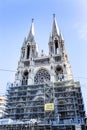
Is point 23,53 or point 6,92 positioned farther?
point 23,53

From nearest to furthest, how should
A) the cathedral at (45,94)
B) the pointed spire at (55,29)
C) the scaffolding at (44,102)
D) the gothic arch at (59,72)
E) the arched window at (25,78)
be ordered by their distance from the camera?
1. the cathedral at (45,94)
2. the scaffolding at (44,102)
3. the gothic arch at (59,72)
4. the arched window at (25,78)
5. the pointed spire at (55,29)

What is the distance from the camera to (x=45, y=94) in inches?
1220

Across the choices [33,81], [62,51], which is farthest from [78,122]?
[62,51]

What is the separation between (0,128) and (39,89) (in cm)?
944

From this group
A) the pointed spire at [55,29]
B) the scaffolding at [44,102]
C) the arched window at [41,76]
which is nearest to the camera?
the scaffolding at [44,102]

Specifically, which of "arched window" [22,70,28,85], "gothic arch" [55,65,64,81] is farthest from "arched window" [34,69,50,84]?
"arched window" [22,70,28,85]

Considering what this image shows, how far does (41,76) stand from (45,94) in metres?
5.15

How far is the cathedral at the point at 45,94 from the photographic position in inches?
997

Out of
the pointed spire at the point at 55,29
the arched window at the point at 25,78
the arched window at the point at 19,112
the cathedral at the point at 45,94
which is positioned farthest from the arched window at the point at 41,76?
the pointed spire at the point at 55,29

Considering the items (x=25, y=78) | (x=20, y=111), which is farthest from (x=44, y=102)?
(x=25, y=78)

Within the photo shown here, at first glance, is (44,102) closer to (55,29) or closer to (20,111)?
(20,111)

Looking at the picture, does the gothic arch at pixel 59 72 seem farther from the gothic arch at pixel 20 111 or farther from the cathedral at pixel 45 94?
the gothic arch at pixel 20 111

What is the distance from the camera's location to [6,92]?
33.4m

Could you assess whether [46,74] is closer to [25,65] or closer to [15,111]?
[25,65]
